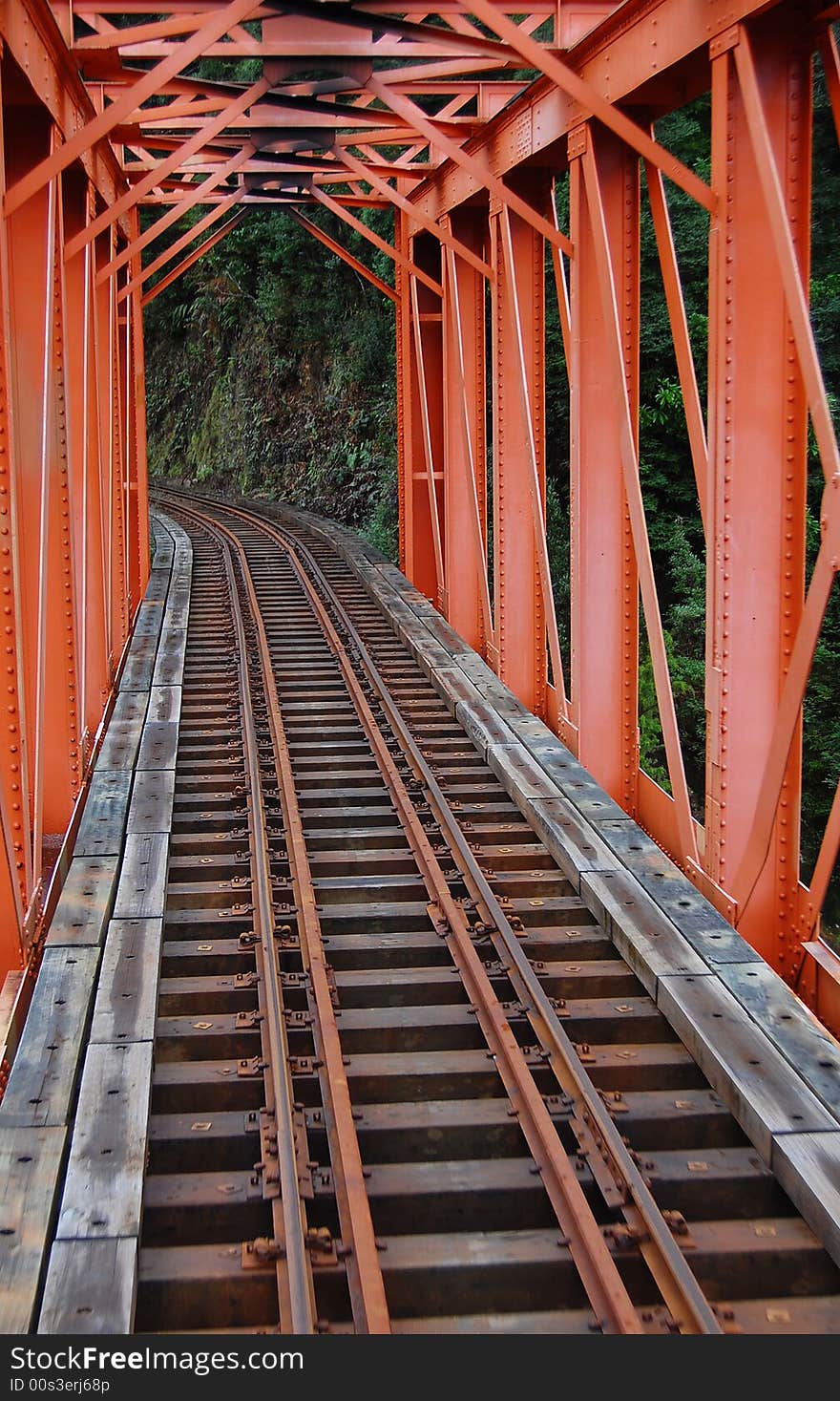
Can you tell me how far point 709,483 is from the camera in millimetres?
5938

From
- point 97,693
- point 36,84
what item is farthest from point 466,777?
point 36,84

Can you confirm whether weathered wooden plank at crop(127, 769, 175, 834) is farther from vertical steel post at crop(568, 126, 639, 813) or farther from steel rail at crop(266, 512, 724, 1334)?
vertical steel post at crop(568, 126, 639, 813)

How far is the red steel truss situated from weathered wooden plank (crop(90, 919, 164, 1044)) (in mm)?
475

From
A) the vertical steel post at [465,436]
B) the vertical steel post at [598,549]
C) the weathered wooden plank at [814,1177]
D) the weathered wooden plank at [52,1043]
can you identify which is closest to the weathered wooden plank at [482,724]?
the vertical steel post at [598,549]

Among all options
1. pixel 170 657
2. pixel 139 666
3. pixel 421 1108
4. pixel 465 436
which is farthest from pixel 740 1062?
pixel 465 436

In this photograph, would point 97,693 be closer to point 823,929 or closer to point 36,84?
point 36,84

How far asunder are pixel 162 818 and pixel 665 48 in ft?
15.3

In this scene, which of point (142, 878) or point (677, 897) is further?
point (142, 878)

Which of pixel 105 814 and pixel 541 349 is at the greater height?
pixel 541 349

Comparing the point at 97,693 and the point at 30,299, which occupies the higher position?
the point at 30,299

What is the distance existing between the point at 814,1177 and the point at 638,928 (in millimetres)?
1854

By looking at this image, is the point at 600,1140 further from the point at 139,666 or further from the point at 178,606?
the point at 178,606

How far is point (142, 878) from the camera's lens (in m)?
6.60

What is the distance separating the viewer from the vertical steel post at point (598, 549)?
8.07m
